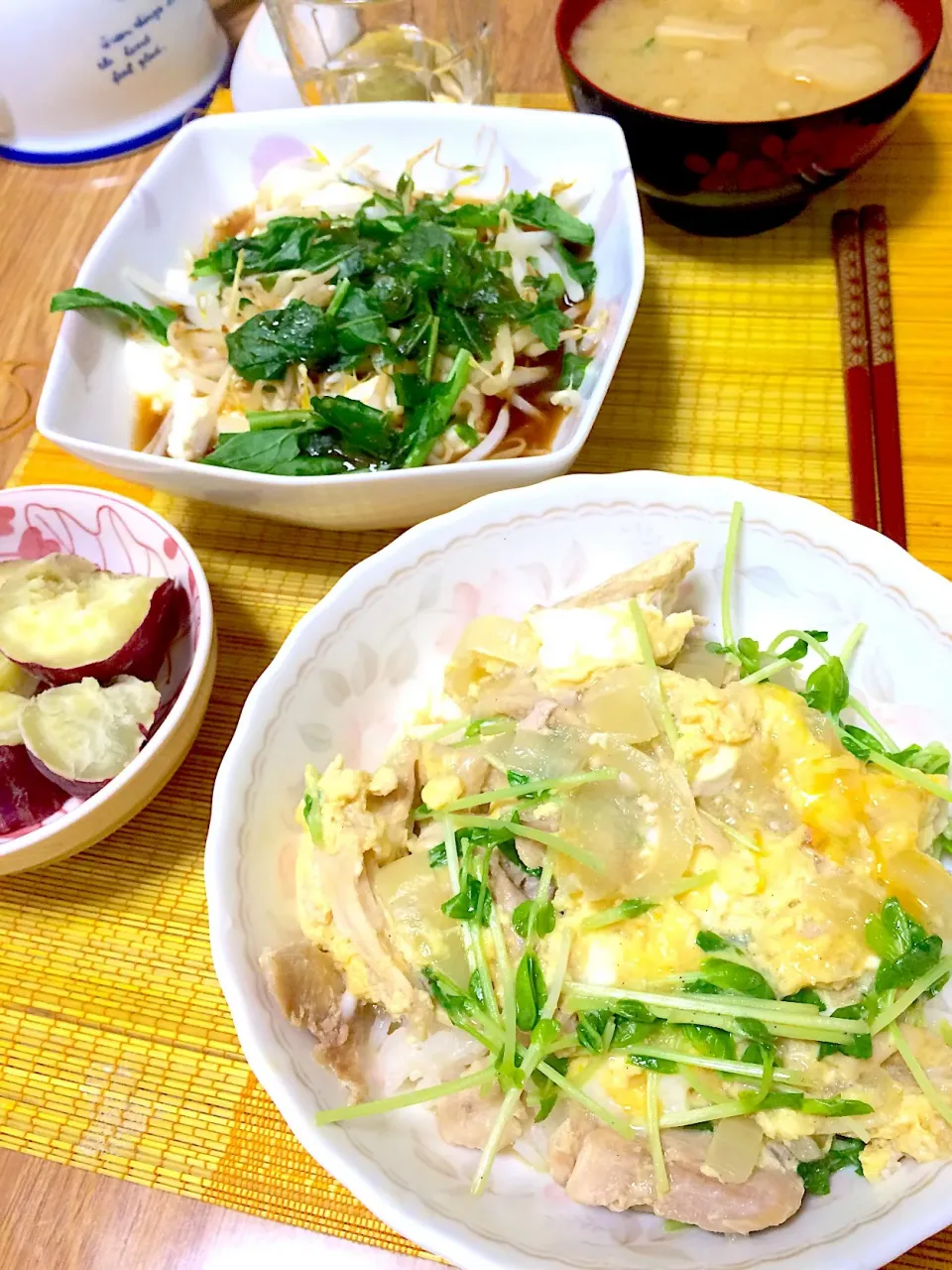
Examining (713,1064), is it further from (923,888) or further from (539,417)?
(539,417)

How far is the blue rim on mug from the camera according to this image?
236 centimetres

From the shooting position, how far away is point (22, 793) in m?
1.26

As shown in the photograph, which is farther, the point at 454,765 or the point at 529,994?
the point at 454,765

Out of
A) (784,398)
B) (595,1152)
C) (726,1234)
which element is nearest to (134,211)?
(784,398)

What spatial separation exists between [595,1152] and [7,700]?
3.07 feet

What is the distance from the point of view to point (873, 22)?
1.75 meters

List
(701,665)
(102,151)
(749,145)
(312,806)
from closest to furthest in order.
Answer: (312,806), (701,665), (749,145), (102,151)

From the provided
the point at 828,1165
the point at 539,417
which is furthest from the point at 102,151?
the point at 828,1165

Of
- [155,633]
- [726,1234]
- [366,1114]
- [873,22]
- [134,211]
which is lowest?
[726,1234]

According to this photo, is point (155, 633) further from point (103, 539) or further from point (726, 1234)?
point (726, 1234)

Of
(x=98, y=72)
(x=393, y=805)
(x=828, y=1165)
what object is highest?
(x=98, y=72)

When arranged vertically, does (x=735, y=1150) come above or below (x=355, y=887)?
below

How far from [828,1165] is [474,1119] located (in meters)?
0.35

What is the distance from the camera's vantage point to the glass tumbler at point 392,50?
2033 millimetres
